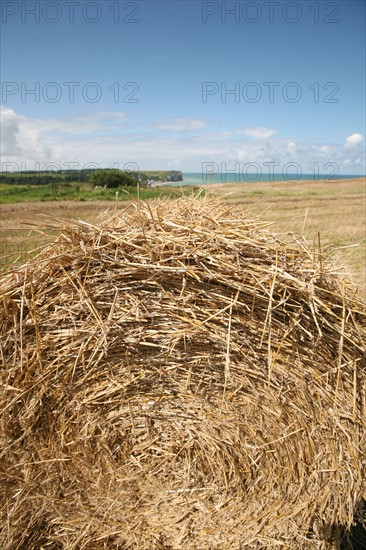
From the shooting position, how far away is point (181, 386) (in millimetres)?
2418

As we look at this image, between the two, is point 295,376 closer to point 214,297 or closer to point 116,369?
point 214,297

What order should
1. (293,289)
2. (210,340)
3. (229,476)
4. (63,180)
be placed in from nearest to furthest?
1. (293,289)
2. (210,340)
3. (229,476)
4. (63,180)

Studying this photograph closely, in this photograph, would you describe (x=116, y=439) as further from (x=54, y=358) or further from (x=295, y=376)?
(x=295, y=376)

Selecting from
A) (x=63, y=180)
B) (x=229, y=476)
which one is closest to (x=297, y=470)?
(x=229, y=476)

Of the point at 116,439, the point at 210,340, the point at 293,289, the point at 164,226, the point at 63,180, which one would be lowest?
the point at 116,439

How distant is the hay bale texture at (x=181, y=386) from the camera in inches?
86.5

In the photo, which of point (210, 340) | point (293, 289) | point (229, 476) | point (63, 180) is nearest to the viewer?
point (293, 289)

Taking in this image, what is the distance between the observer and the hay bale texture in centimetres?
220

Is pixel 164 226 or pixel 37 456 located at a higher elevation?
pixel 164 226

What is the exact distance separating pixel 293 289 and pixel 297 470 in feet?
3.62

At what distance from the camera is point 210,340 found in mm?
2293

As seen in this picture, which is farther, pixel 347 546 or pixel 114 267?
pixel 347 546

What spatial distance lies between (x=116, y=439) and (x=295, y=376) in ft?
4.00

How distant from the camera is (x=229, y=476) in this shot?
2.47 m
